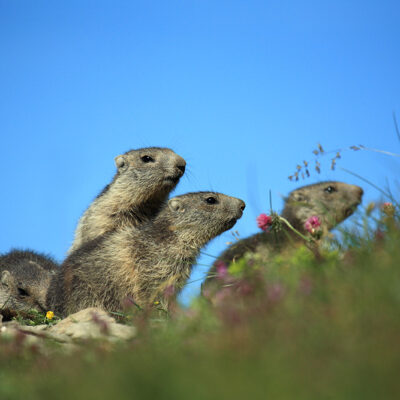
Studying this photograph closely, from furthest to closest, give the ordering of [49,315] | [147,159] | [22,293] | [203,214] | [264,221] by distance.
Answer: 1. [22,293]
2. [147,159]
3. [203,214]
4. [49,315]
5. [264,221]

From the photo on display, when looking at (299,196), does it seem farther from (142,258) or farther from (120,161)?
(142,258)

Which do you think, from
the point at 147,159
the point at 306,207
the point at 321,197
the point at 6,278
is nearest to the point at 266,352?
the point at 147,159

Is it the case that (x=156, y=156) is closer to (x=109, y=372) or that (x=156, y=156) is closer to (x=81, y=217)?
(x=81, y=217)

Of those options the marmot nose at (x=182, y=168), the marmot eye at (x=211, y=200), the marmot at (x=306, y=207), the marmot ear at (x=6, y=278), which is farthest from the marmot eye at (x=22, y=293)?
the marmot eye at (x=211, y=200)

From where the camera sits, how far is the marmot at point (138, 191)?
10.2 metres

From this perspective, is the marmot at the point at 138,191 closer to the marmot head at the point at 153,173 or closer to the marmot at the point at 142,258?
the marmot head at the point at 153,173

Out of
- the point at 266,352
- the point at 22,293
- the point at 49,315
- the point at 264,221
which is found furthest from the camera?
the point at 22,293

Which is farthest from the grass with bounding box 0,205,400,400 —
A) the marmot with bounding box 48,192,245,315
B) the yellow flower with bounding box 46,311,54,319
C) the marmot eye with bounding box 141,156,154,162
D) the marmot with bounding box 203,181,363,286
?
the marmot with bounding box 203,181,363,286

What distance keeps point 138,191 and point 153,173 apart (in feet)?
1.51

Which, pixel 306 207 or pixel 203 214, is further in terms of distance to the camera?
pixel 306 207

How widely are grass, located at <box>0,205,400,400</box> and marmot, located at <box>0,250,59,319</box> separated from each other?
21.4ft

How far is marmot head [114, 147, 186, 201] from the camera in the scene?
10.2m

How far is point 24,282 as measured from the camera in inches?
427

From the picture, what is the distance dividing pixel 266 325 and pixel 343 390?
0.76 meters
